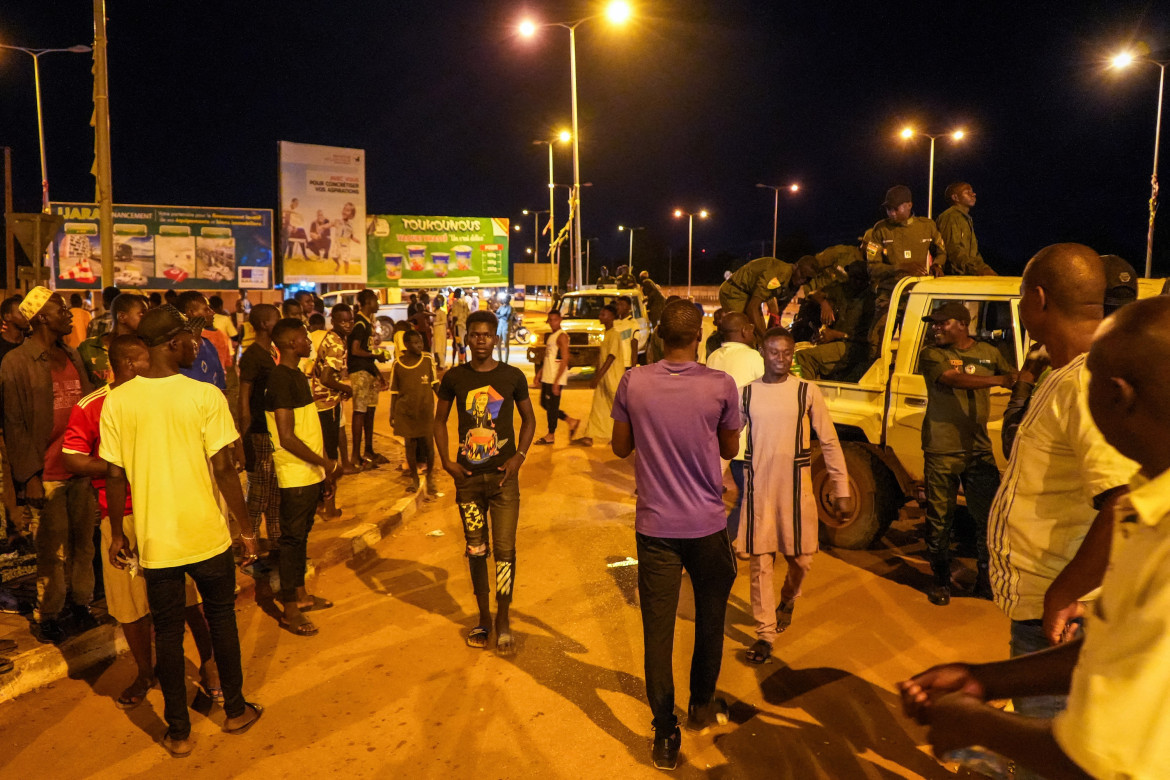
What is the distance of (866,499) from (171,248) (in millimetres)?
31268

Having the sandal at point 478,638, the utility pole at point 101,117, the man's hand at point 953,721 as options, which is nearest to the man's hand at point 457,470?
the sandal at point 478,638

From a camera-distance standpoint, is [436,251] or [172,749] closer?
[172,749]

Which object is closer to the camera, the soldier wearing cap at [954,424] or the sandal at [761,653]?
the sandal at [761,653]

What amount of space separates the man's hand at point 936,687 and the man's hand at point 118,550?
346cm

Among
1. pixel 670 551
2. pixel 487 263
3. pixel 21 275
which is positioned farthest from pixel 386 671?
pixel 487 263

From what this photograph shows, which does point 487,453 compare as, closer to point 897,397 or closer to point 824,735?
point 824,735

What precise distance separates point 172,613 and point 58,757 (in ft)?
2.71

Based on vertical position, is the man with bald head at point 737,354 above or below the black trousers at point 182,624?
above

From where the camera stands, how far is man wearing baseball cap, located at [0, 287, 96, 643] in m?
5.07

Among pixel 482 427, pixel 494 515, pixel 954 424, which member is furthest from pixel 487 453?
pixel 954 424

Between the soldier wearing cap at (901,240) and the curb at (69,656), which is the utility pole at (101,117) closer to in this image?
the curb at (69,656)

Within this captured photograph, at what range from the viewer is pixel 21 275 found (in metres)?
8.65

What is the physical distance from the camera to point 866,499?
674 cm

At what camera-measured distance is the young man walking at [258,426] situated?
20.1 ft
